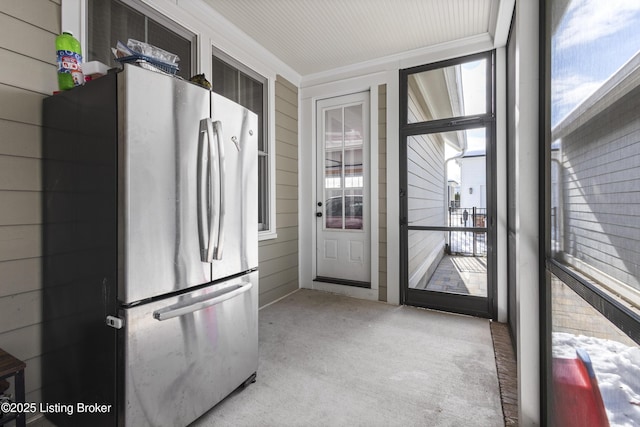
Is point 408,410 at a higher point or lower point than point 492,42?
lower

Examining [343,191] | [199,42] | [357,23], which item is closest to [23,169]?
[199,42]

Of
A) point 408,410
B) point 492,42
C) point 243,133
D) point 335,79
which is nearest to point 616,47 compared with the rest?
point 243,133

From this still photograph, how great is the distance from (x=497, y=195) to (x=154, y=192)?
296 centimetres

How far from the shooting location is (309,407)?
1.70m

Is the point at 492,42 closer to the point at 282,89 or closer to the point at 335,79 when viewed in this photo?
the point at 335,79

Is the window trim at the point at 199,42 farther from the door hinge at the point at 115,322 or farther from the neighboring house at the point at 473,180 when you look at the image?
the neighboring house at the point at 473,180

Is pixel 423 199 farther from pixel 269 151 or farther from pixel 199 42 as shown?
pixel 199 42

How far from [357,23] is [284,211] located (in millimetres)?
2124

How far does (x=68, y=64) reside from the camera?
149cm

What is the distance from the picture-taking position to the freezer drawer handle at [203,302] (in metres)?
1.36

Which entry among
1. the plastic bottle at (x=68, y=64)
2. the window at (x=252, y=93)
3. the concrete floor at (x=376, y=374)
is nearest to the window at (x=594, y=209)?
the concrete floor at (x=376, y=374)

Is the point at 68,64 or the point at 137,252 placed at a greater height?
the point at 68,64

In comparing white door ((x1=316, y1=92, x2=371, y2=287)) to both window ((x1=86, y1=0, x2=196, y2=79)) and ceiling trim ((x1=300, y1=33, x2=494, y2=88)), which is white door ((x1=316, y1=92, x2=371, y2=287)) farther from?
window ((x1=86, y1=0, x2=196, y2=79))

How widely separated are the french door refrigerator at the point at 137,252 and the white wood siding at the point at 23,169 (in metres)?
0.05
